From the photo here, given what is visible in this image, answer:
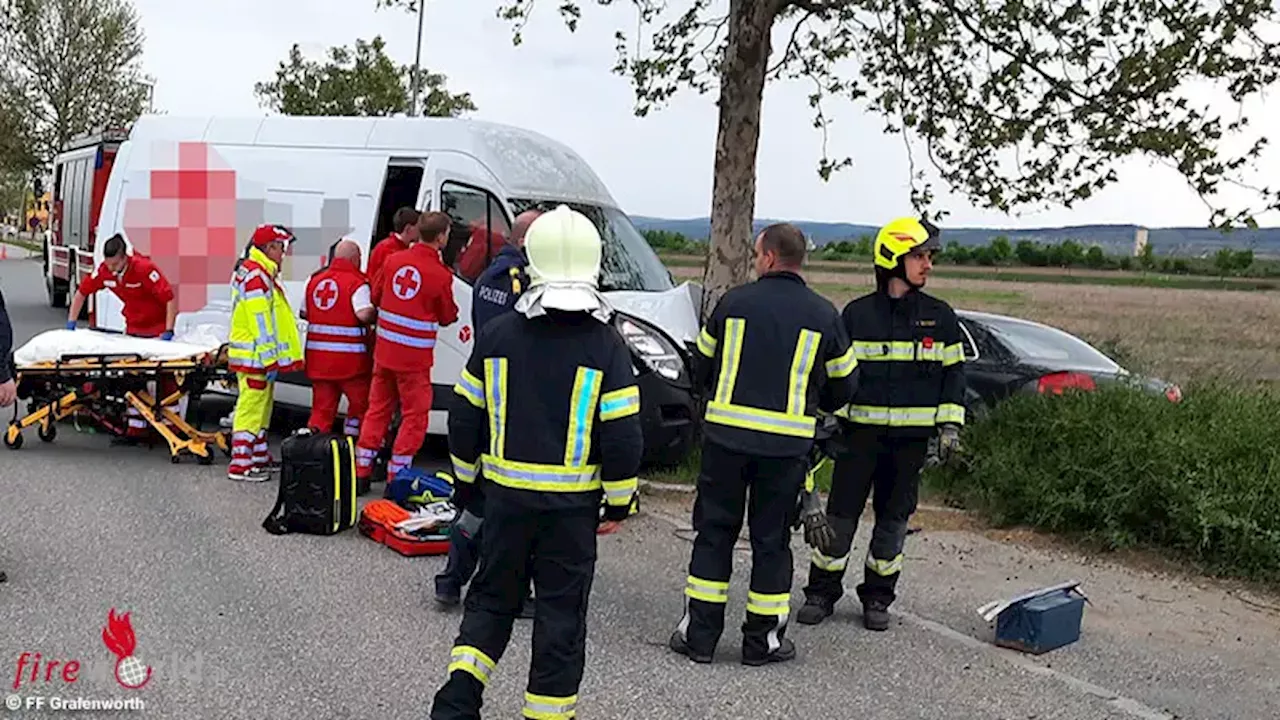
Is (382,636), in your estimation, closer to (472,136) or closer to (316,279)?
(316,279)

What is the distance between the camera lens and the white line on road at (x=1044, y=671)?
17.1 ft

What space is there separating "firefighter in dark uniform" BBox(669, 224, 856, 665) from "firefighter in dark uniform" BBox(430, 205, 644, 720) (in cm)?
122

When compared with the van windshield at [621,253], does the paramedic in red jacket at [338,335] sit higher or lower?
lower

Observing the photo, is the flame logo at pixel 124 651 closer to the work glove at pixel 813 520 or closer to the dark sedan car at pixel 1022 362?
the work glove at pixel 813 520

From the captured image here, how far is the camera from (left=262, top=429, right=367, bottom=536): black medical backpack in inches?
289

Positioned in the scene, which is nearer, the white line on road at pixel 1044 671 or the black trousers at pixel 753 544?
the white line on road at pixel 1044 671

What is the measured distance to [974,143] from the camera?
35.9 ft

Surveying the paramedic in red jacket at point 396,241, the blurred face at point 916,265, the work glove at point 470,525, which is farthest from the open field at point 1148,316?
the work glove at point 470,525

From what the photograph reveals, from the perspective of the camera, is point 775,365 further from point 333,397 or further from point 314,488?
point 333,397

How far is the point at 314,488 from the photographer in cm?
740

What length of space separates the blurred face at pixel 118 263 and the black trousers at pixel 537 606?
6772 millimetres

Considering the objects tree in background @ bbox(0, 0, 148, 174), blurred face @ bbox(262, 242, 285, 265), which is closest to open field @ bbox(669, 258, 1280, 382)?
blurred face @ bbox(262, 242, 285, 265)

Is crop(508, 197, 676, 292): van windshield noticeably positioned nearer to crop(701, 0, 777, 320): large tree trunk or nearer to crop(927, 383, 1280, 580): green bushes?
crop(701, 0, 777, 320): large tree trunk

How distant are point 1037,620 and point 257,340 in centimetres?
544
